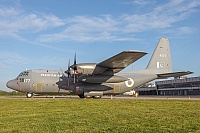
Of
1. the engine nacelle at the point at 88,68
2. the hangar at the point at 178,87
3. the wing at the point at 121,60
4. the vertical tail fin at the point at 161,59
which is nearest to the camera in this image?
the wing at the point at 121,60

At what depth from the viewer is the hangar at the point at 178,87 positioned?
64250 millimetres

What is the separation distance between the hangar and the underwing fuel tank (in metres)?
42.7

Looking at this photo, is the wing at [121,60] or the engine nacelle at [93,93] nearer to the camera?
the wing at [121,60]

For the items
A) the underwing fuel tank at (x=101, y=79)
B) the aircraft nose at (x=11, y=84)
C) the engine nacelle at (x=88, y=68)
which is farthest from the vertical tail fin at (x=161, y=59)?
the aircraft nose at (x=11, y=84)

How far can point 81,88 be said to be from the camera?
26.7 m

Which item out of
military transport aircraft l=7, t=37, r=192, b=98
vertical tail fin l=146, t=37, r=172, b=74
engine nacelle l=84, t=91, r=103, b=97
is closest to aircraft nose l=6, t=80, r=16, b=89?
military transport aircraft l=7, t=37, r=192, b=98

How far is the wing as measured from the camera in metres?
21.2

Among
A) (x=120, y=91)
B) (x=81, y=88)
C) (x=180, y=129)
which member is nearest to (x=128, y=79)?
(x=120, y=91)

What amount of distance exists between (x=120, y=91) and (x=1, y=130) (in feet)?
74.7

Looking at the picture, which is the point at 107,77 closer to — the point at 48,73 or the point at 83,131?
the point at 48,73

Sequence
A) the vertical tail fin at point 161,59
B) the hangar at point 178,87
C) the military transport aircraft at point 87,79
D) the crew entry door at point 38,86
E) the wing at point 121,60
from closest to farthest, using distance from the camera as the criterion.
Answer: the wing at point 121,60 < the military transport aircraft at point 87,79 < the crew entry door at point 38,86 < the vertical tail fin at point 161,59 < the hangar at point 178,87

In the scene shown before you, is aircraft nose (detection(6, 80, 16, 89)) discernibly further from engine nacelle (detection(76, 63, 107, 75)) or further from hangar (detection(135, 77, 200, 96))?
hangar (detection(135, 77, 200, 96))

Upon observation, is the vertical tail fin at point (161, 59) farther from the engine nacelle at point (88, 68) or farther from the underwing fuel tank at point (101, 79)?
the engine nacelle at point (88, 68)

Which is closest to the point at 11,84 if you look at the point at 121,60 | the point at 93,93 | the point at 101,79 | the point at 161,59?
the point at 93,93
